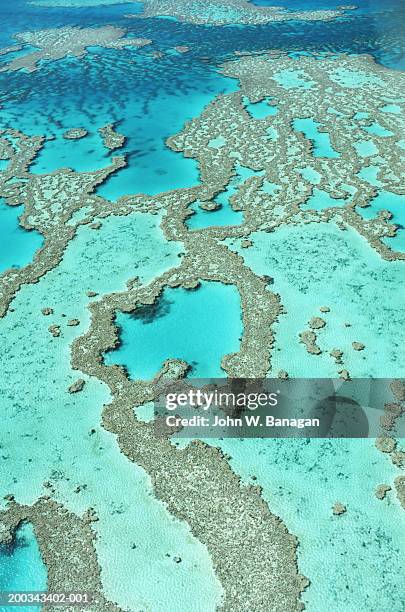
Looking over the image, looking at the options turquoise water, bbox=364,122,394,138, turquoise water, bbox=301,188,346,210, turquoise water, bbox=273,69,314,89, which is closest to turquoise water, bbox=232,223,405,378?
turquoise water, bbox=301,188,346,210

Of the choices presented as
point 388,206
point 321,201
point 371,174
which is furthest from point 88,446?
point 371,174

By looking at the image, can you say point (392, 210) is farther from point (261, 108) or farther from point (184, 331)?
point (261, 108)

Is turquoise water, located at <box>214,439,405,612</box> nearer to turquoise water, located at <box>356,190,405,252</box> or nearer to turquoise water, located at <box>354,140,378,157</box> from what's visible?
turquoise water, located at <box>356,190,405,252</box>

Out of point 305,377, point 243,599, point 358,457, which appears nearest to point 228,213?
point 305,377

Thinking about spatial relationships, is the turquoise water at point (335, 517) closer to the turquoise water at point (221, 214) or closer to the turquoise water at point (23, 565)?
the turquoise water at point (23, 565)

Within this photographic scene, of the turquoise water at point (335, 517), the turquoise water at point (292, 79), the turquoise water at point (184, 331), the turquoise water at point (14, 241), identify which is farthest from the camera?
the turquoise water at point (292, 79)

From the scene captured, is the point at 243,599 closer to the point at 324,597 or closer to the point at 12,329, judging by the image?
the point at 324,597

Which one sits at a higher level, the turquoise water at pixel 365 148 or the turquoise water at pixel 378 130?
the turquoise water at pixel 378 130

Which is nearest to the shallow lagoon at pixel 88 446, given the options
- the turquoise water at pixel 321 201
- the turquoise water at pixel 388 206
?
the turquoise water at pixel 321 201

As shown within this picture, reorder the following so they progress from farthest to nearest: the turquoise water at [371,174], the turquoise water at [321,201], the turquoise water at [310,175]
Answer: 1. the turquoise water at [310,175]
2. the turquoise water at [371,174]
3. the turquoise water at [321,201]
